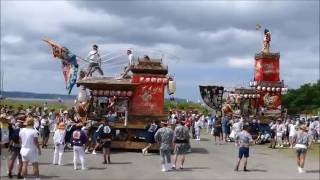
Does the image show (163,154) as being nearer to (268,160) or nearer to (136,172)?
(136,172)

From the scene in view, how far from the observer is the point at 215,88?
4150 cm

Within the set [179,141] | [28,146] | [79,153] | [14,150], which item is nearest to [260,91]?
[179,141]

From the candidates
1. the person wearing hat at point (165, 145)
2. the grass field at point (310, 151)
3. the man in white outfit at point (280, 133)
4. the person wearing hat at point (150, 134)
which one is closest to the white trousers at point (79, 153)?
the person wearing hat at point (165, 145)

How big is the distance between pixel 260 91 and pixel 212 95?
10.4ft

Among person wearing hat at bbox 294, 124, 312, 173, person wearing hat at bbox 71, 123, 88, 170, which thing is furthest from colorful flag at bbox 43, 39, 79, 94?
person wearing hat at bbox 294, 124, 312, 173

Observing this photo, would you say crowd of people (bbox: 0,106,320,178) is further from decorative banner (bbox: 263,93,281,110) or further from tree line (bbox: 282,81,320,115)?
tree line (bbox: 282,81,320,115)

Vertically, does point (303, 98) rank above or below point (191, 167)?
above

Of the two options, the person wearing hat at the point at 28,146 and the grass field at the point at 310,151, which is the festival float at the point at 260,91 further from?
the person wearing hat at the point at 28,146

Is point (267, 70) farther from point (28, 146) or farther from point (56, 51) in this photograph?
point (28, 146)

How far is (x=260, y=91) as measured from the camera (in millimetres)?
Answer: 41125

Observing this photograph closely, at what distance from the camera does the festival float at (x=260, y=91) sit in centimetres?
4081

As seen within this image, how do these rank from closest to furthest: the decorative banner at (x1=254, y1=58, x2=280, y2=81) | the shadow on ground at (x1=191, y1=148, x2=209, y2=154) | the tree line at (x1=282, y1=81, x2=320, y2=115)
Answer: the shadow on ground at (x1=191, y1=148, x2=209, y2=154) < the decorative banner at (x1=254, y1=58, x2=280, y2=81) < the tree line at (x1=282, y1=81, x2=320, y2=115)

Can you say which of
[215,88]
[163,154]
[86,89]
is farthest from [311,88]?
[163,154]

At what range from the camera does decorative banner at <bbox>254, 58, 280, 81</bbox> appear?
41.7 m
